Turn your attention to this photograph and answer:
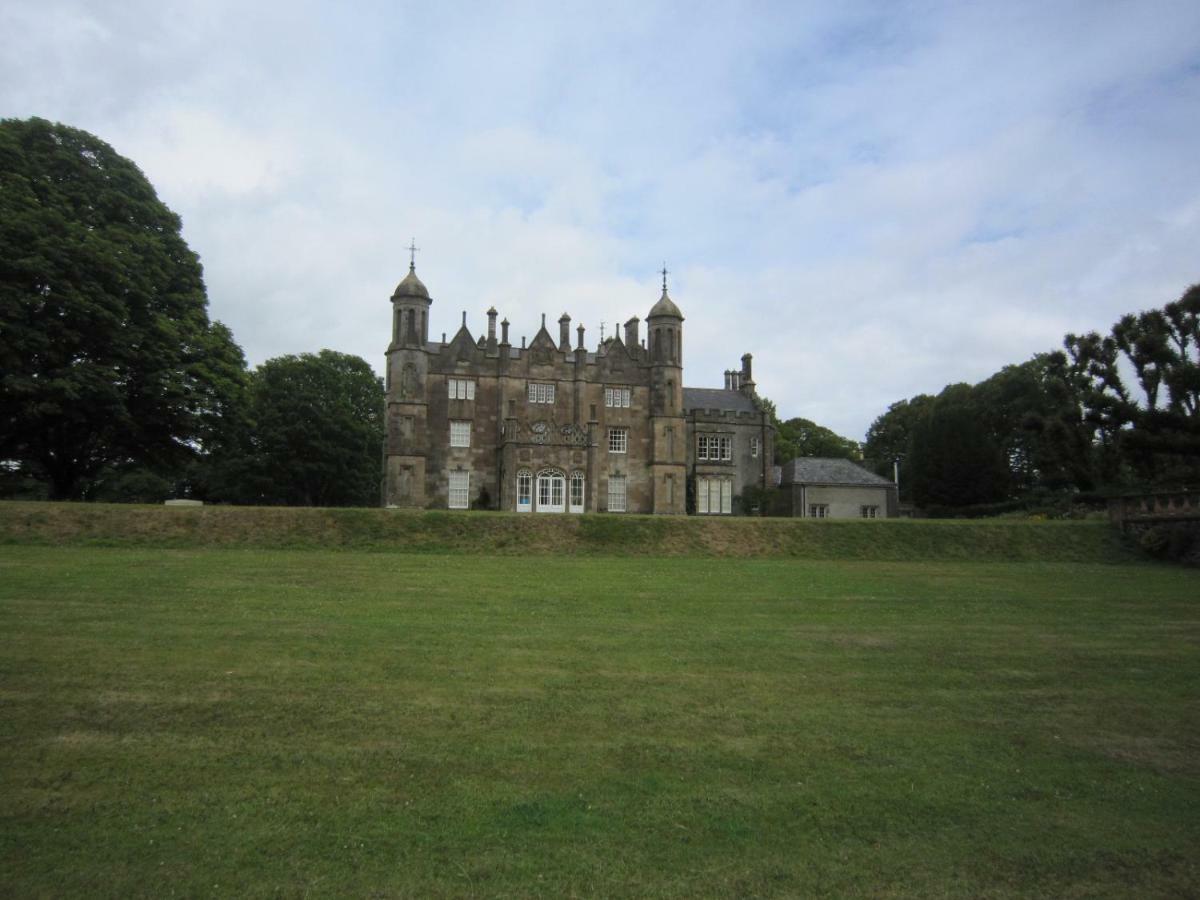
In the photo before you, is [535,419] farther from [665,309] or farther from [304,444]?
[304,444]

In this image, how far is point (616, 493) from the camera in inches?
1874

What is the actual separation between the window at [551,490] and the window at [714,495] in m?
9.64

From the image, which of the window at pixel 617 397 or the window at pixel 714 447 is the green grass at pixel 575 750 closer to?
the window at pixel 617 397

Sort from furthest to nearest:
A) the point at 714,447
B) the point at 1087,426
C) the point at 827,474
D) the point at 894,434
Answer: the point at 894,434 → the point at 827,474 → the point at 714,447 → the point at 1087,426

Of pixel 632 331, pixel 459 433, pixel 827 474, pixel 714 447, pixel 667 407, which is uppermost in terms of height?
pixel 632 331

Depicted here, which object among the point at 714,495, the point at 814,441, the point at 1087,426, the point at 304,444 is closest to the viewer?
the point at 1087,426

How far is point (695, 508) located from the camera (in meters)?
51.4

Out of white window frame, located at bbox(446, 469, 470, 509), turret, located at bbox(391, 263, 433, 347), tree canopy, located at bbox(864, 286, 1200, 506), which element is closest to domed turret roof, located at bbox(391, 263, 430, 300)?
turret, located at bbox(391, 263, 433, 347)

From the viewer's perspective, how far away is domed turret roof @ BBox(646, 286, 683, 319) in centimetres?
4828

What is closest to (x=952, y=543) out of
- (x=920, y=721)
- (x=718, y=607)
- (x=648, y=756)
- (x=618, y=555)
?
(x=618, y=555)

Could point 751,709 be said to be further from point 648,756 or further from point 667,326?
point 667,326

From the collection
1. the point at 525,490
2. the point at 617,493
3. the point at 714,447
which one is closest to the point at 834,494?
the point at 714,447

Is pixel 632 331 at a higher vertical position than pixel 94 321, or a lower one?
higher

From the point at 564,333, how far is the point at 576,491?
8.87m
